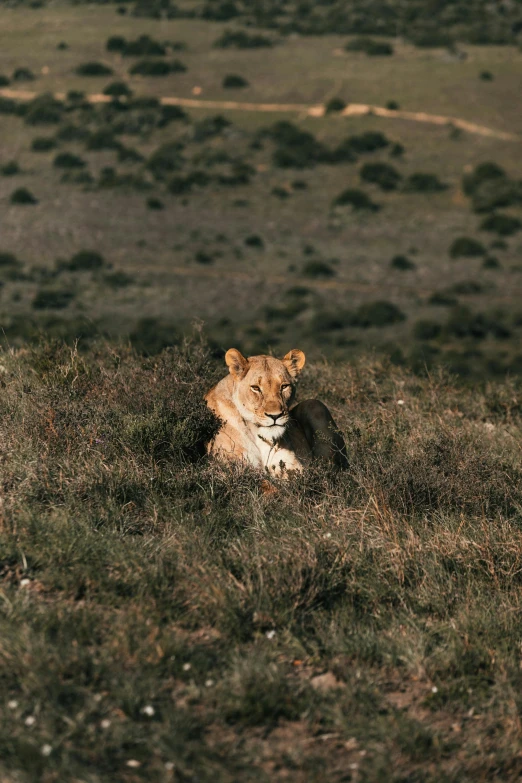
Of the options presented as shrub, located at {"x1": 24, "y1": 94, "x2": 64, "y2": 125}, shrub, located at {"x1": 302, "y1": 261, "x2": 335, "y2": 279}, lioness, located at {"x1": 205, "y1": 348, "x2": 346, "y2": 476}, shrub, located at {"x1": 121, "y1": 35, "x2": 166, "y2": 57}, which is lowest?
shrub, located at {"x1": 302, "y1": 261, "x2": 335, "y2": 279}

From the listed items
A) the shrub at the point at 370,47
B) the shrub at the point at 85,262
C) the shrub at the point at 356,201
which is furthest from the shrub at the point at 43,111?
the shrub at the point at 85,262

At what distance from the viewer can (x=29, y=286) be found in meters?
52.8

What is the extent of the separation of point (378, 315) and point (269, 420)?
4225 cm

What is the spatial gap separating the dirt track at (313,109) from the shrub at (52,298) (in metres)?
31.9

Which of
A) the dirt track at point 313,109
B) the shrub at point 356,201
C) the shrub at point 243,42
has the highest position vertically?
the shrub at point 243,42

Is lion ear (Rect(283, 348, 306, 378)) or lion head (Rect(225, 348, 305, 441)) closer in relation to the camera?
lion head (Rect(225, 348, 305, 441))

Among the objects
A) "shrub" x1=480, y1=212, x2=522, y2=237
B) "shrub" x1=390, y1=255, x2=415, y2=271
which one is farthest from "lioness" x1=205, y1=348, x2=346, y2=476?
"shrub" x1=480, y1=212, x2=522, y2=237

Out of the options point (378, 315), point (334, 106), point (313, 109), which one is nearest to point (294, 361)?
point (378, 315)

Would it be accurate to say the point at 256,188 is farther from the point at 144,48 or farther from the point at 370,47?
the point at 144,48

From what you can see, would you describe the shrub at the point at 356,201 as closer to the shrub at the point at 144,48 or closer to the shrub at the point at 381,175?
the shrub at the point at 381,175

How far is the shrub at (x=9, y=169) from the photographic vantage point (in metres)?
67.9

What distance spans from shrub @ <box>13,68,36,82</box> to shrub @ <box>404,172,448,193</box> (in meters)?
32.5

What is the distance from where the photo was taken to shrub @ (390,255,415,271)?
182 ft

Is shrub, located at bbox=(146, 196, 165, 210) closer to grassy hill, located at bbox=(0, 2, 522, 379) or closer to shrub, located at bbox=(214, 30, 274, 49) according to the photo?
grassy hill, located at bbox=(0, 2, 522, 379)
